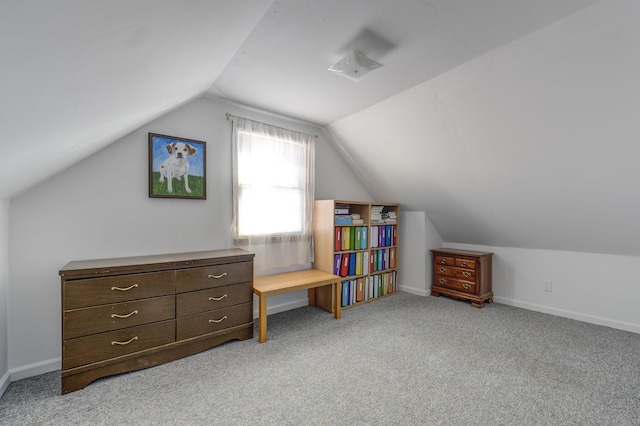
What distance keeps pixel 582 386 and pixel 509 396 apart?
1.86ft

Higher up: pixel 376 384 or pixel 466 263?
pixel 466 263

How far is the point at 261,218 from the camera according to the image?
3.11 metres

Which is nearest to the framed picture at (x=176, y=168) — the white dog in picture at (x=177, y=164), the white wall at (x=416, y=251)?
the white dog in picture at (x=177, y=164)

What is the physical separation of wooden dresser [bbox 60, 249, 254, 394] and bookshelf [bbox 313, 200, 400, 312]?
1131 millimetres

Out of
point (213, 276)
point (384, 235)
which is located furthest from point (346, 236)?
point (213, 276)

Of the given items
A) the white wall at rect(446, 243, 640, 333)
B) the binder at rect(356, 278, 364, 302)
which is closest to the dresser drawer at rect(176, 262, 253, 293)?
the binder at rect(356, 278, 364, 302)

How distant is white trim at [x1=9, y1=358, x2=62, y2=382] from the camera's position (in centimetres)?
200

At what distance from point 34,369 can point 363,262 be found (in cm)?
317

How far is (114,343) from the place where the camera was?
77.4 inches

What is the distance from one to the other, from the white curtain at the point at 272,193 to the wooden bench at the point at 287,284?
A: 7.4 inches

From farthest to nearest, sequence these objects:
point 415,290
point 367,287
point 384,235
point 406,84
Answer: point 415,290 → point 384,235 → point 367,287 → point 406,84

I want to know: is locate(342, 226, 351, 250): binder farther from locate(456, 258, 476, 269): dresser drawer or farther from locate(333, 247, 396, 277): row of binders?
locate(456, 258, 476, 269): dresser drawer

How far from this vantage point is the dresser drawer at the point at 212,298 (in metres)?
2.22

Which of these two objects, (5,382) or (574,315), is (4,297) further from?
(574,315)
